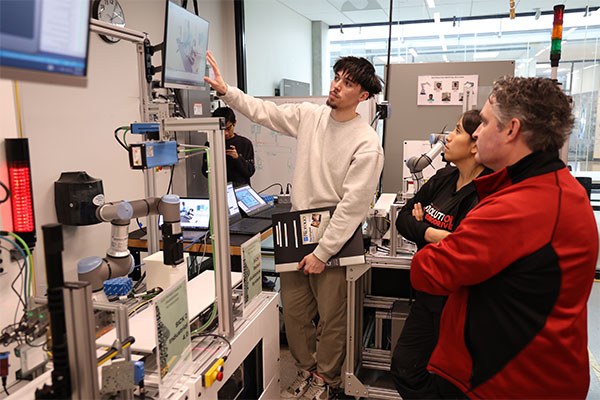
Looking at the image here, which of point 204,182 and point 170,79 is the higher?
point 170,79

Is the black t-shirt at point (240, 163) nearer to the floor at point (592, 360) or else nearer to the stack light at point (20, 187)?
the floor at point (592, 360)

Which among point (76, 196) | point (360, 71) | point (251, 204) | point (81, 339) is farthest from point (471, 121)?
point (76, 196)

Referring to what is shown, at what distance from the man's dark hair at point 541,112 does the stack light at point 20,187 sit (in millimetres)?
1561

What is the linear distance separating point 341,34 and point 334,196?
3931 millimetres

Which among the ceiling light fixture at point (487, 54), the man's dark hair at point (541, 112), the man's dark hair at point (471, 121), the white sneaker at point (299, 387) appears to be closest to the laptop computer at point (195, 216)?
the white sneaker at point (299, 387)

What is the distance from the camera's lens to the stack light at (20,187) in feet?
4.99

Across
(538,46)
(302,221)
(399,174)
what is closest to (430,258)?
(302,221)

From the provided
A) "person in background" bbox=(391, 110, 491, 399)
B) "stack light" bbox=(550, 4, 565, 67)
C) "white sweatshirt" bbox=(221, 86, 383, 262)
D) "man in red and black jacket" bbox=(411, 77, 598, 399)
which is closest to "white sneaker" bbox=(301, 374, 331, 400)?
"person in background" bbox=(391, 110, 491, 399)

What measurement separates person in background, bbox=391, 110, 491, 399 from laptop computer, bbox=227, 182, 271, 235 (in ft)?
3.82

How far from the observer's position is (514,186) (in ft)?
3.69

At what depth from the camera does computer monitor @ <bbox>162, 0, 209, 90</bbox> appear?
5.29 ft

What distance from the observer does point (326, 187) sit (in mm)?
2084

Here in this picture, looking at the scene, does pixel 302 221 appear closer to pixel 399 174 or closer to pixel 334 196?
pixel 334 196

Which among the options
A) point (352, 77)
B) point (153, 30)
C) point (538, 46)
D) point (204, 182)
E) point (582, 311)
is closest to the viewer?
point (582, 311)
